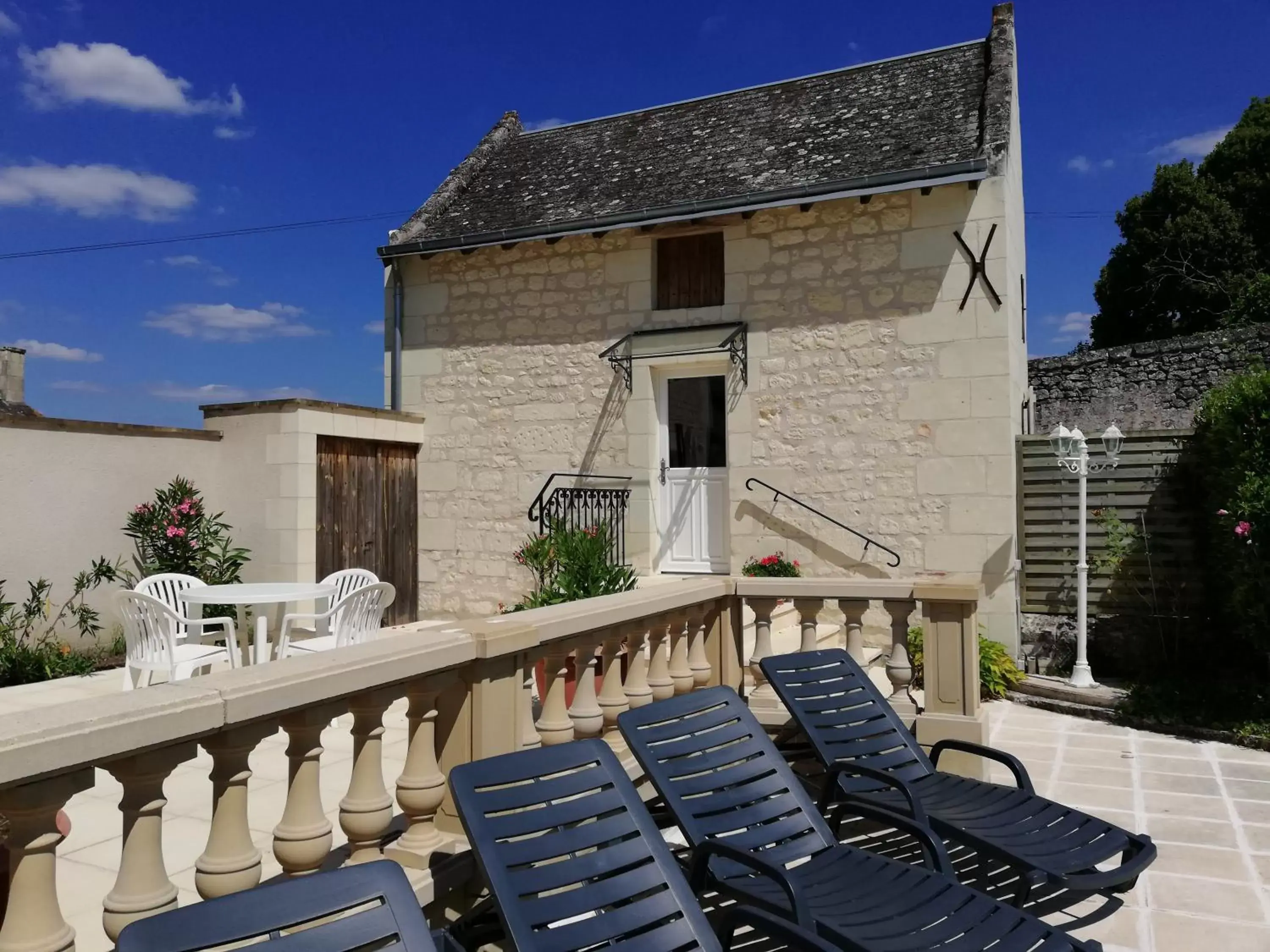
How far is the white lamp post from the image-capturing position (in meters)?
6.71

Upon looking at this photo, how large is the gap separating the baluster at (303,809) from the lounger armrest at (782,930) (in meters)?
0.94

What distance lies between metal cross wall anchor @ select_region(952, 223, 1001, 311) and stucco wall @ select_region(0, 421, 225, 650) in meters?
7.45

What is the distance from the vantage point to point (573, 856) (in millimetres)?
1948

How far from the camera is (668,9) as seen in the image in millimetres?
9461

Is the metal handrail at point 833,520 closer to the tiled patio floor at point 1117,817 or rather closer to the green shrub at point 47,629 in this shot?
the tiled patio floor at point 1117,817

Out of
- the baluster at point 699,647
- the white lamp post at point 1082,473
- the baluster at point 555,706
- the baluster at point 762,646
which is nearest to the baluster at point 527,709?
the baluster at point 555,706

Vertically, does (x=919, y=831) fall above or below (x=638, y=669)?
below

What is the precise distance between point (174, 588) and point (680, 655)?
4084 millimetres

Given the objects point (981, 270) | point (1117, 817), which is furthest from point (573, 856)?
point (981, 270)

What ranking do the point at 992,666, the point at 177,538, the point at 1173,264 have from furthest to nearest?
the point at 1173,264 → the point at 177,538 → the point at 992,666

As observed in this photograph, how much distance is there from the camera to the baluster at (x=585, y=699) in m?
3.04

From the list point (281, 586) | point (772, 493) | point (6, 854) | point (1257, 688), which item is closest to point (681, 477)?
point (772, 493)

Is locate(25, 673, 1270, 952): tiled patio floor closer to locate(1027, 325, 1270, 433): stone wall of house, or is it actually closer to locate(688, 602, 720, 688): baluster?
locate(688, 602, 720, 688): baluster

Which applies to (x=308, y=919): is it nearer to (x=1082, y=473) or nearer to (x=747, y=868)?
(x=747, y=868)
